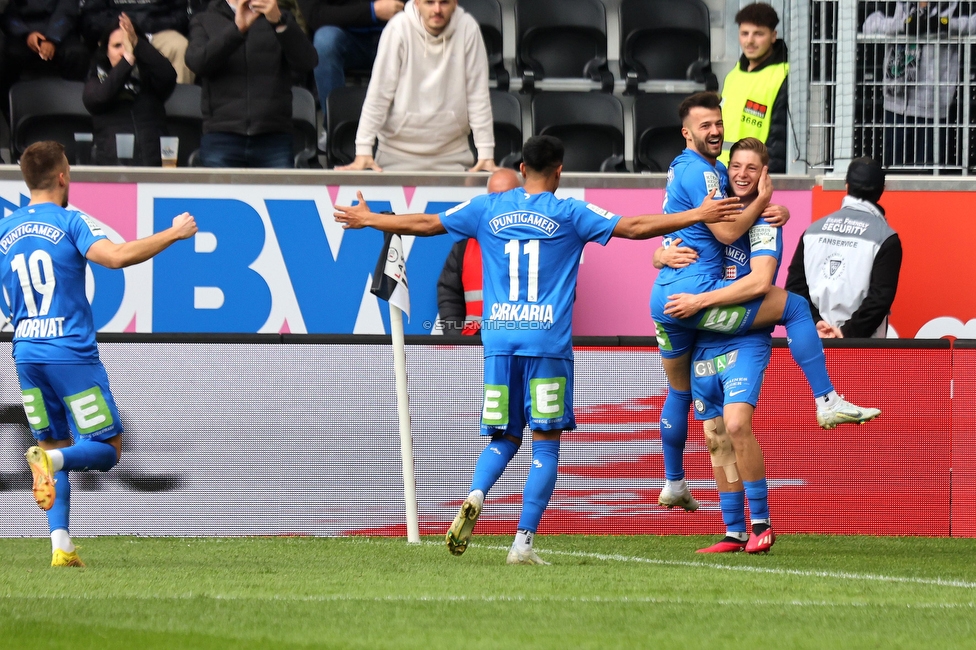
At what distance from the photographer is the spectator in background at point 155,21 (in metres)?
11.3

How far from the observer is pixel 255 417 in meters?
8.33

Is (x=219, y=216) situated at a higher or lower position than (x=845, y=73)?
lower

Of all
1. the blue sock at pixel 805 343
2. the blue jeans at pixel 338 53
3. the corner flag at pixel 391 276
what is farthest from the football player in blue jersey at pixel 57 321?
the blue jeans at pixel 338 53

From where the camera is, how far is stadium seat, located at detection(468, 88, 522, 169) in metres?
11.3

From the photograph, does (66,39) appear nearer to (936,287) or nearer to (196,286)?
(196,286)

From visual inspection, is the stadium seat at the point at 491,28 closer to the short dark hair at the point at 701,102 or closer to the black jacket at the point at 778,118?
Answer: the black jacket at the point at 778,118

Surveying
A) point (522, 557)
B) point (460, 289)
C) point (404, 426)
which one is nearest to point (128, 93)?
point (460, 289)

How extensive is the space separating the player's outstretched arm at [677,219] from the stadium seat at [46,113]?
6.06 metres

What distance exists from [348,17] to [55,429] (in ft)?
17.5

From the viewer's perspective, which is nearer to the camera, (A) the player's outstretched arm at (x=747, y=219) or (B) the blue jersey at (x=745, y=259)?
(A) the player's outstretched arm at (x=747, y=219)

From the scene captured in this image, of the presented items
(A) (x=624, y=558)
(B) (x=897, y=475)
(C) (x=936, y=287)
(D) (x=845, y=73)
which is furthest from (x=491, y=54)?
(A) (x=624, y=558)

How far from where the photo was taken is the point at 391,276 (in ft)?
25.6

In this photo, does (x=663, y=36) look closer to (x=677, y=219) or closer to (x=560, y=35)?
(x=560, y=35)

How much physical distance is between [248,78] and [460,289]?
87.3 inches
